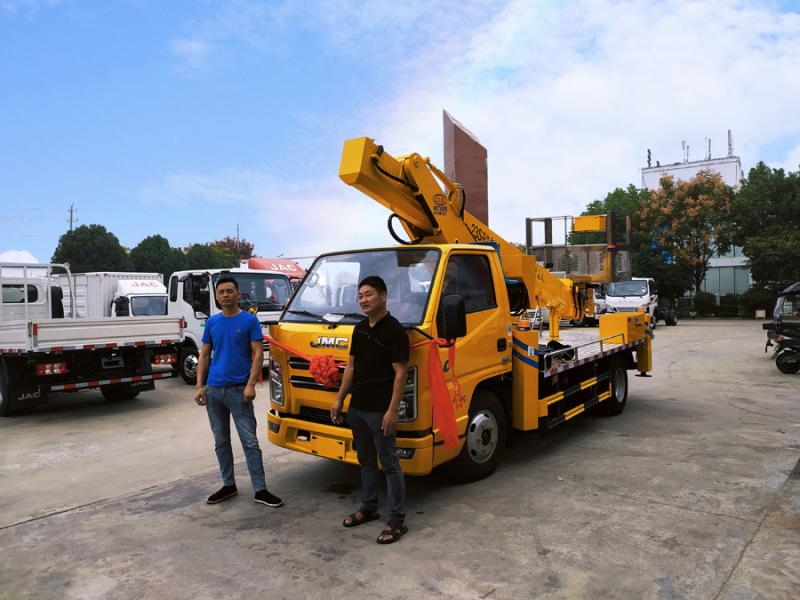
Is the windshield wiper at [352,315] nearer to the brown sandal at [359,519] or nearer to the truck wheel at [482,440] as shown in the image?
the truck wheel at [482,440]

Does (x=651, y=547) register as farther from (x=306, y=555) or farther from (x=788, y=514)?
(x=306, y=555)

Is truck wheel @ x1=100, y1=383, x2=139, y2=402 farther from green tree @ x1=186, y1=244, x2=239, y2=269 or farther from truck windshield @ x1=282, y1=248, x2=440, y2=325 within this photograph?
green tree @ x1=186, y1=244, x2=239, y2=269

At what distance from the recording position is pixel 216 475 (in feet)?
18.2

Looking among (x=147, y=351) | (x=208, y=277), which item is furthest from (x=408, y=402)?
(x=208, y=277)

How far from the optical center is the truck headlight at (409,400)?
4.22 m

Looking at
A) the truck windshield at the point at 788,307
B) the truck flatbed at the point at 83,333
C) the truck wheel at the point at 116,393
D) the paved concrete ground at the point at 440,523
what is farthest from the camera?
the truck windshield at the point at 788,307

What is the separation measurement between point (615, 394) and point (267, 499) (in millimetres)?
5009

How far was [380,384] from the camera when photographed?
12.9 ft

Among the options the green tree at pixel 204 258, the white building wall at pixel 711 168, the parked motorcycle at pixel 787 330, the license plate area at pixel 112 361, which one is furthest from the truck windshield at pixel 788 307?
the green tree at pixel 204 258

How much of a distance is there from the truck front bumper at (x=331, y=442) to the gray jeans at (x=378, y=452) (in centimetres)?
20

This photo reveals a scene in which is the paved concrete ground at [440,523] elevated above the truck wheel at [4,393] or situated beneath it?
situated beneath

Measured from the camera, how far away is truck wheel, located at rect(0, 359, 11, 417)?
8250 millimetres

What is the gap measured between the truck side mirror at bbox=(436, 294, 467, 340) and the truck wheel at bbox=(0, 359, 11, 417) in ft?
23.1

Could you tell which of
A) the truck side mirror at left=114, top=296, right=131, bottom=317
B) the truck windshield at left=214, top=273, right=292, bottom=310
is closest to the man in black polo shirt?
the truck windshield at left=214, top=273, right=292, bottom=310
